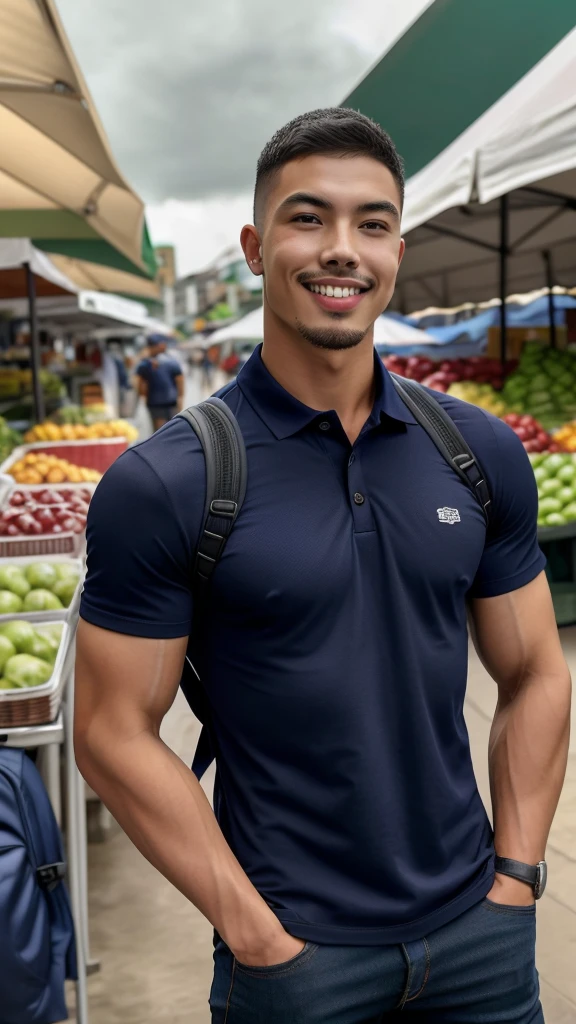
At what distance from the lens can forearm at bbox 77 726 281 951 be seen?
1379 millimetres

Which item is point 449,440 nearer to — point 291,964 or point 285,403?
point 285,403

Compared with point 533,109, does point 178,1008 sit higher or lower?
lower

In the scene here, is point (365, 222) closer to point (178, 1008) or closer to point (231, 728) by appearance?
point (231, 728)

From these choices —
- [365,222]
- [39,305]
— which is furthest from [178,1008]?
[39,305]

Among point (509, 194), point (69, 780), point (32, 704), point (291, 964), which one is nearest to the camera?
point (291, 964)

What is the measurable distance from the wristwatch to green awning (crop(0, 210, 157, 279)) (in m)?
10.3

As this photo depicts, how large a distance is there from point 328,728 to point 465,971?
0.45 m

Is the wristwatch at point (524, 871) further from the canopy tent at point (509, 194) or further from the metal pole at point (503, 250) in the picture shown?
the metal pole at point (503, 250)

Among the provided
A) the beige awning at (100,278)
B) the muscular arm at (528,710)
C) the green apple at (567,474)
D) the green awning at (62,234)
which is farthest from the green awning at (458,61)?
the muscular arm at (528,710)

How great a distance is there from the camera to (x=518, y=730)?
1669mm

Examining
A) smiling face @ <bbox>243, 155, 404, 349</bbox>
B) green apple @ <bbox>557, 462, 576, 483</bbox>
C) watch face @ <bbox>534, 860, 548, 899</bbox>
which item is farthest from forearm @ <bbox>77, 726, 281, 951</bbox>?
green apple @ <bbox>557, 462, 576, 483</bbox>

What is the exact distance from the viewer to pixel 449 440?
1.59m

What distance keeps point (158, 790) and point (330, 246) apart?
855 mm

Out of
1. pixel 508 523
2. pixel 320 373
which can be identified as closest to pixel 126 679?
pixel 320 373
